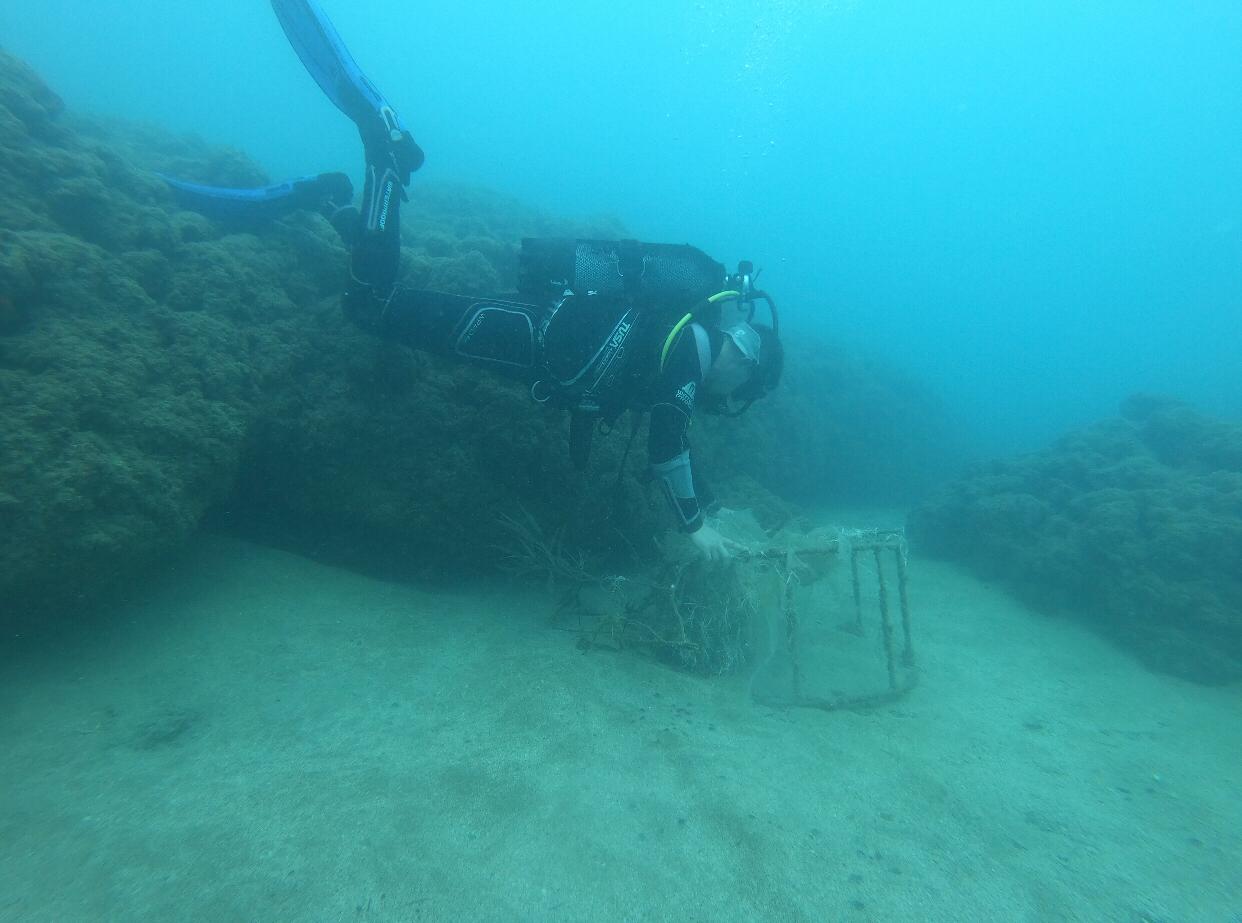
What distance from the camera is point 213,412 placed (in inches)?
162

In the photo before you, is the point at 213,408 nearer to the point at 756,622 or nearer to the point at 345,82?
the point at 345,82

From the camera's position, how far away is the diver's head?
4664mm

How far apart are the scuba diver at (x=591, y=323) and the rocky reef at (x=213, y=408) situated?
58 cm

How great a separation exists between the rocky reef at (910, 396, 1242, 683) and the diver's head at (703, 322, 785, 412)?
215 inches

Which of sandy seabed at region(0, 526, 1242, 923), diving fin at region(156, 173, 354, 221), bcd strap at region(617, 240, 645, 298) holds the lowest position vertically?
sandy seabed at region(0, 526, 1242, 923)

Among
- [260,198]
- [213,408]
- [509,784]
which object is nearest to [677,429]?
[509,784]

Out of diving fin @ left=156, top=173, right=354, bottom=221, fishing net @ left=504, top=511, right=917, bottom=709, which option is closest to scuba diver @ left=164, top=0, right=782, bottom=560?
fishing net @ left=504, top=511, right=917, bottom=709

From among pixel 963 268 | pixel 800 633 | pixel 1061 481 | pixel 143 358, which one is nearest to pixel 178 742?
pixel 143 358

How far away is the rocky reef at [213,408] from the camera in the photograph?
330 centimetres

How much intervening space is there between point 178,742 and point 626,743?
2.36 m

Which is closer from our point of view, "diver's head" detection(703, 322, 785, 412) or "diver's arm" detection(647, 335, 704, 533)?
"diver's arm" detection(647, 335, 704, 533)

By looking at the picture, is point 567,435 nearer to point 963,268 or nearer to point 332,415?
point 332,415

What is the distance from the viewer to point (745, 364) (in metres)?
4.68

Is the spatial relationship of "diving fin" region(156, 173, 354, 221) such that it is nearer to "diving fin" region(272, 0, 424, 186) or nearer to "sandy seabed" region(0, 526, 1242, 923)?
"diving fin" region(272, 0, 424, 186)
